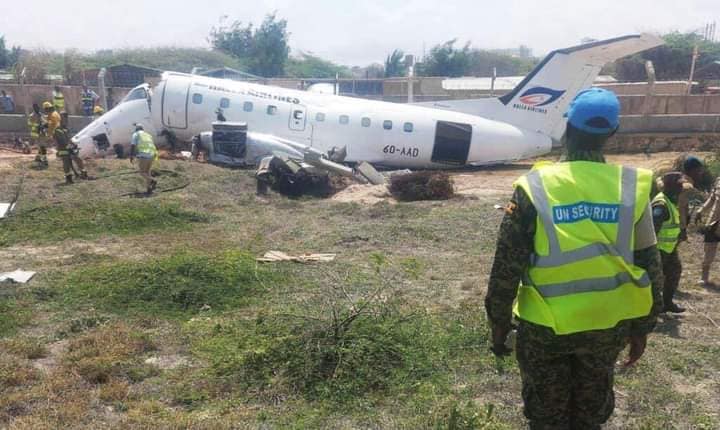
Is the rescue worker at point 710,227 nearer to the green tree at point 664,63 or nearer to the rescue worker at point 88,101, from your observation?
the rescue worker at point 88,101

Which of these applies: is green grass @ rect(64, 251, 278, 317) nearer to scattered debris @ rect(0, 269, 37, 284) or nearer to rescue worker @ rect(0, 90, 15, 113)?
scattered debris @ rect(0, 269, 37, 284)

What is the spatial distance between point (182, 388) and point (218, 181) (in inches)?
365

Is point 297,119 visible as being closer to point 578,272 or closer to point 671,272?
point 671,272

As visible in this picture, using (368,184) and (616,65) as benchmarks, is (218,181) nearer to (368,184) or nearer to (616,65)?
(368,184)

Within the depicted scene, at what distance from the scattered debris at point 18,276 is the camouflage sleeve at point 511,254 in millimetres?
6236

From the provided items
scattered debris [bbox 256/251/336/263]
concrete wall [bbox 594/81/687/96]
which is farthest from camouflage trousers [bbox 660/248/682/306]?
concrete wall [bbox 594/81/687/96]

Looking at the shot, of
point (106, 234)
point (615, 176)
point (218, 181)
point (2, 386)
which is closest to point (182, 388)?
point (2, 386)

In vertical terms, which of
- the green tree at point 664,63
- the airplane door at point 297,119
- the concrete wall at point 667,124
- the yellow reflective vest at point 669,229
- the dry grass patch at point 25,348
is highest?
the green tree at point 664,63

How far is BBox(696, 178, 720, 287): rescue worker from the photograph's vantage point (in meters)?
6.75

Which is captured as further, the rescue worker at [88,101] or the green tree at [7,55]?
the green tree at [7,55]

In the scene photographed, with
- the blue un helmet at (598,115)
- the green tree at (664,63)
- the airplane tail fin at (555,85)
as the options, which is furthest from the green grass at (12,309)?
the green tree at (664,63)

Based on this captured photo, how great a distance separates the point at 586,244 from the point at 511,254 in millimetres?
333

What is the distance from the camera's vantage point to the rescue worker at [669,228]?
212 inches

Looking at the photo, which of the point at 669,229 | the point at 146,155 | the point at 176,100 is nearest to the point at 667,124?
the point at 176,100
